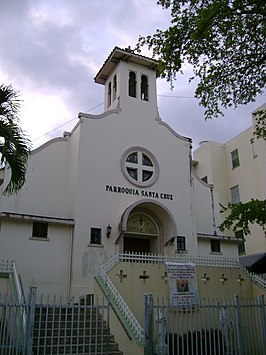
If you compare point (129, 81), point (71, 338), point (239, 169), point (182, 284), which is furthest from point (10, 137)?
point (239, 169)

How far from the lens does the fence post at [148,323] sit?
29.8 feet

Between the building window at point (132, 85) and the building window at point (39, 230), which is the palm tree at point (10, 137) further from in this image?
the building window at point (132, 85)

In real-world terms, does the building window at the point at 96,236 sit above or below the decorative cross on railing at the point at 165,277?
above

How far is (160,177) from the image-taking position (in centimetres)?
2044

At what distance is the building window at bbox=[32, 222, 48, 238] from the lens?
16719 millimetres

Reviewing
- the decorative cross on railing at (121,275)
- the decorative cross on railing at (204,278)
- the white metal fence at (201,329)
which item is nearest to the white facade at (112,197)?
the decorative cross on railing at (121,275)

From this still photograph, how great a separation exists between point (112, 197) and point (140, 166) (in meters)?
2.57

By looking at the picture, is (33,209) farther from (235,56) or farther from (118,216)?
(235,56)

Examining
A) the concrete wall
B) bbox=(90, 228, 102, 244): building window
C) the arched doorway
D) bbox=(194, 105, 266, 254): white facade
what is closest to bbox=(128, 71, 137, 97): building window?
the arched doorway

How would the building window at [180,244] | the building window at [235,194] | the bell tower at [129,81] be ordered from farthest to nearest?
the building window at [235,194], the bell tower at [129,81], the building window at [180,244]

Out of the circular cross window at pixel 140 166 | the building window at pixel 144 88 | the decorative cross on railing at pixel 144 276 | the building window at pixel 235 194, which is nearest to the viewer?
the decorative cross on railing at pixel 144 276

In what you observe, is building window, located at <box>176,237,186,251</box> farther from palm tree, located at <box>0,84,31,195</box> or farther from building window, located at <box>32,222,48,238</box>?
palm tree, located at <box>0,84,31,195</box>

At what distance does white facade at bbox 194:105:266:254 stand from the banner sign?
1215 cm

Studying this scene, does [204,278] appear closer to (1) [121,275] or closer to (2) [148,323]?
(1) [121,275]
